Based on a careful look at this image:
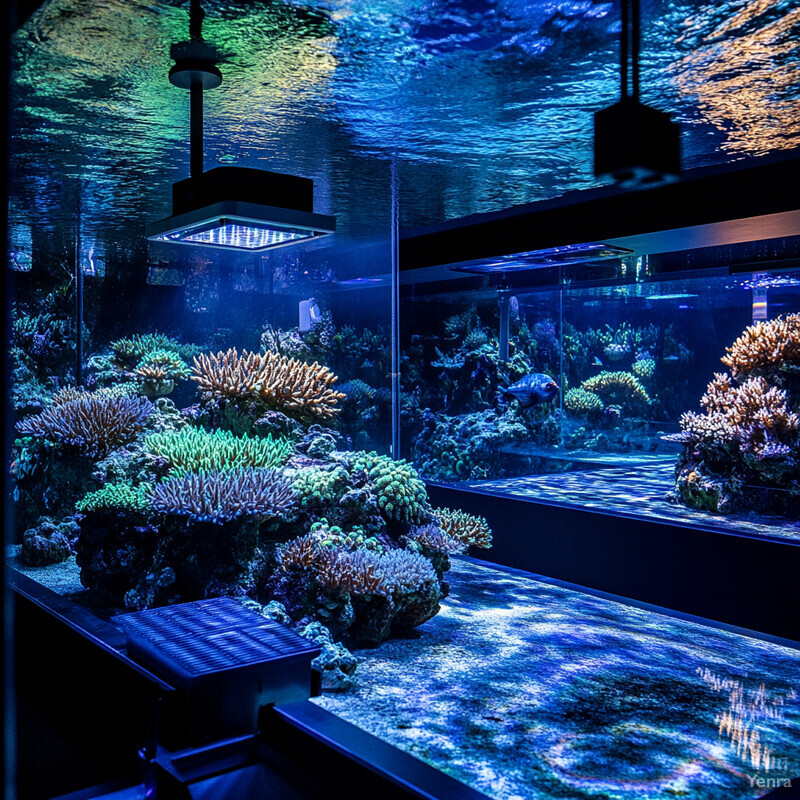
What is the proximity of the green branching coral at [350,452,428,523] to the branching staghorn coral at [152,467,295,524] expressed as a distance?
2.44ft

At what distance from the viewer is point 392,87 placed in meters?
3.31

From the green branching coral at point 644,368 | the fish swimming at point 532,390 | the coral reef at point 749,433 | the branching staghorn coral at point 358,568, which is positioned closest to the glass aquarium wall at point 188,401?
the branching staghorn coral at point 358,568

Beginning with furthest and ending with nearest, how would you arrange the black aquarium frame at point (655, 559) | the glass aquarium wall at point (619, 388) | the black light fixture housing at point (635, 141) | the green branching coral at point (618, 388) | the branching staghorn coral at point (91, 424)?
the green branching coral at point (618, 388)
the glass aquarium wall at point (619, 388)
the branching staghorn coral at point (91, 424)
the black aquarium frame at point (655, 559)
the black light fixture housing at point (635, 141)

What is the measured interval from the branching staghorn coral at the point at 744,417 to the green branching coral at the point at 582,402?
757mm

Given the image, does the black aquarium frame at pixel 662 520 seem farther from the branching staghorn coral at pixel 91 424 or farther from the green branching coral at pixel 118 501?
the green branching coral at pixel 118 501

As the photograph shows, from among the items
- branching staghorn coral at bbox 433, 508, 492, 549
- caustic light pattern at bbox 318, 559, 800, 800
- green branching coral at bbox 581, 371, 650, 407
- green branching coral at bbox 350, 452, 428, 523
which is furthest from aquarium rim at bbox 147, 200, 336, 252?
green branching coral at bbox 581, 371, 650, 407

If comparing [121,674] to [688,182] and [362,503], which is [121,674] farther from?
[688,182]

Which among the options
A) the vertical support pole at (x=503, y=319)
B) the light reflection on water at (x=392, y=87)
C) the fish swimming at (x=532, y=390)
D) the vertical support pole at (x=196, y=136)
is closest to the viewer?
the light reflection on water at (x=392, y=87)

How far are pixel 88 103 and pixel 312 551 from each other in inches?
102

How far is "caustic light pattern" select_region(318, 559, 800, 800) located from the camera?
87.1 inches

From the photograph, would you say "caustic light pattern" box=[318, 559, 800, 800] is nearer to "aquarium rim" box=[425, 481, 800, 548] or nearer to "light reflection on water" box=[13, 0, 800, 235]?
"aquarium rim" box=[425, 481, 800, 548]

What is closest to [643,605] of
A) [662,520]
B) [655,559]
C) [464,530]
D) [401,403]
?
[655,559]

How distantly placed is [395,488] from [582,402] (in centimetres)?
273

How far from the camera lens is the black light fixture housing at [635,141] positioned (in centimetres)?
212
